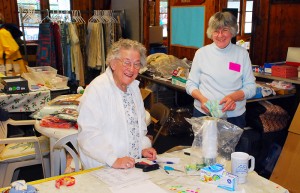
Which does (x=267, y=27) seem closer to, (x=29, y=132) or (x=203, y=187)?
(x=29, y=132)

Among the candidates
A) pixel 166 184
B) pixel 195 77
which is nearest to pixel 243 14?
pixel 195 77

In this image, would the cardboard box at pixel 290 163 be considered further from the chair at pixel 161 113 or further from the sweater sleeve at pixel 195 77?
the chair at pixel 161 113

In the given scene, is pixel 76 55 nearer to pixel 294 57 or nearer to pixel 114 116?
pixel 294 57

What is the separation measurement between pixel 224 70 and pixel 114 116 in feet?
3.59

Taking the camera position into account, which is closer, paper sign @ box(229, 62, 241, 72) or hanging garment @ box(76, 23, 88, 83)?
paper sign @ box(229, 62, 241, 72)

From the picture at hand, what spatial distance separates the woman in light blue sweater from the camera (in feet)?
8.00

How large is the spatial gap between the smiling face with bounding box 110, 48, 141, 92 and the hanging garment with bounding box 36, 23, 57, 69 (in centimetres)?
358

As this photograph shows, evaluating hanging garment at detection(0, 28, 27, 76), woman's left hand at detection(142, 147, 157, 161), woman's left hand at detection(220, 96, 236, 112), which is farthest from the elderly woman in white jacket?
hanging garment at detection(0, 28, 27, 76)

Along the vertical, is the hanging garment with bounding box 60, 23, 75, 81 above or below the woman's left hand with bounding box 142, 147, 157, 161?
above

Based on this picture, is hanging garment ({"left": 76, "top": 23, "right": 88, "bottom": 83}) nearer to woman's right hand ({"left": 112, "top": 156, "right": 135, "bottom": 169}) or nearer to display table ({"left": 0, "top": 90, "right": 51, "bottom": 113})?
display table ({"left": 0, "top": 90, "right": 51, "bottom": 113})

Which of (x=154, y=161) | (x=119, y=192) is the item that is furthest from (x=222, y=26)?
(x=119, y=192)

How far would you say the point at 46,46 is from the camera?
506 centimetres

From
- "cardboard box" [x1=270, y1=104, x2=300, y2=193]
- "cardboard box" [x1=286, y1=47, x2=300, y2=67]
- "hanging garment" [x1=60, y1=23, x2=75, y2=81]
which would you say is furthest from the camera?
"hanging garment" [x1=60, y1=23, x2=75, y2=81]

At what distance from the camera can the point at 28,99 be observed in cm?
330
